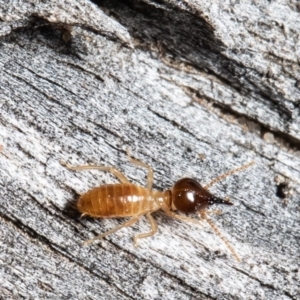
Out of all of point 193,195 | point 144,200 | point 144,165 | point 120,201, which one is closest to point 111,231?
point 120,201

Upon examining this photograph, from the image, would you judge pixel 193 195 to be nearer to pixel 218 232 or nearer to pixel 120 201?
pixel 218 232

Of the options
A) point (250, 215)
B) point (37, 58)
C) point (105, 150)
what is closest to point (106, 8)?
point (37, 58)

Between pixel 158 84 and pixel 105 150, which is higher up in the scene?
pixel 158 84

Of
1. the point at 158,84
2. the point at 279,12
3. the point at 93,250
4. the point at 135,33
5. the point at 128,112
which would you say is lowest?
the point at 93,250

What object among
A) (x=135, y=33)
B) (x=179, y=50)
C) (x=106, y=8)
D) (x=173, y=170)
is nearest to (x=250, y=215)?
(x=173, y=170)

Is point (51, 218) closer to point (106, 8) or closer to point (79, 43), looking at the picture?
point (79, 43)

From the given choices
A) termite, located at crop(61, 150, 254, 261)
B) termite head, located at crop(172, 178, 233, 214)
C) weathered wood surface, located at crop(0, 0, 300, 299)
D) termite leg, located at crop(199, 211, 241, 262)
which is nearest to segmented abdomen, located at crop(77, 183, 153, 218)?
termite, located at crop(61, 150, 254, 261)

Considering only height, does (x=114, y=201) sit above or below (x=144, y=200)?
below
